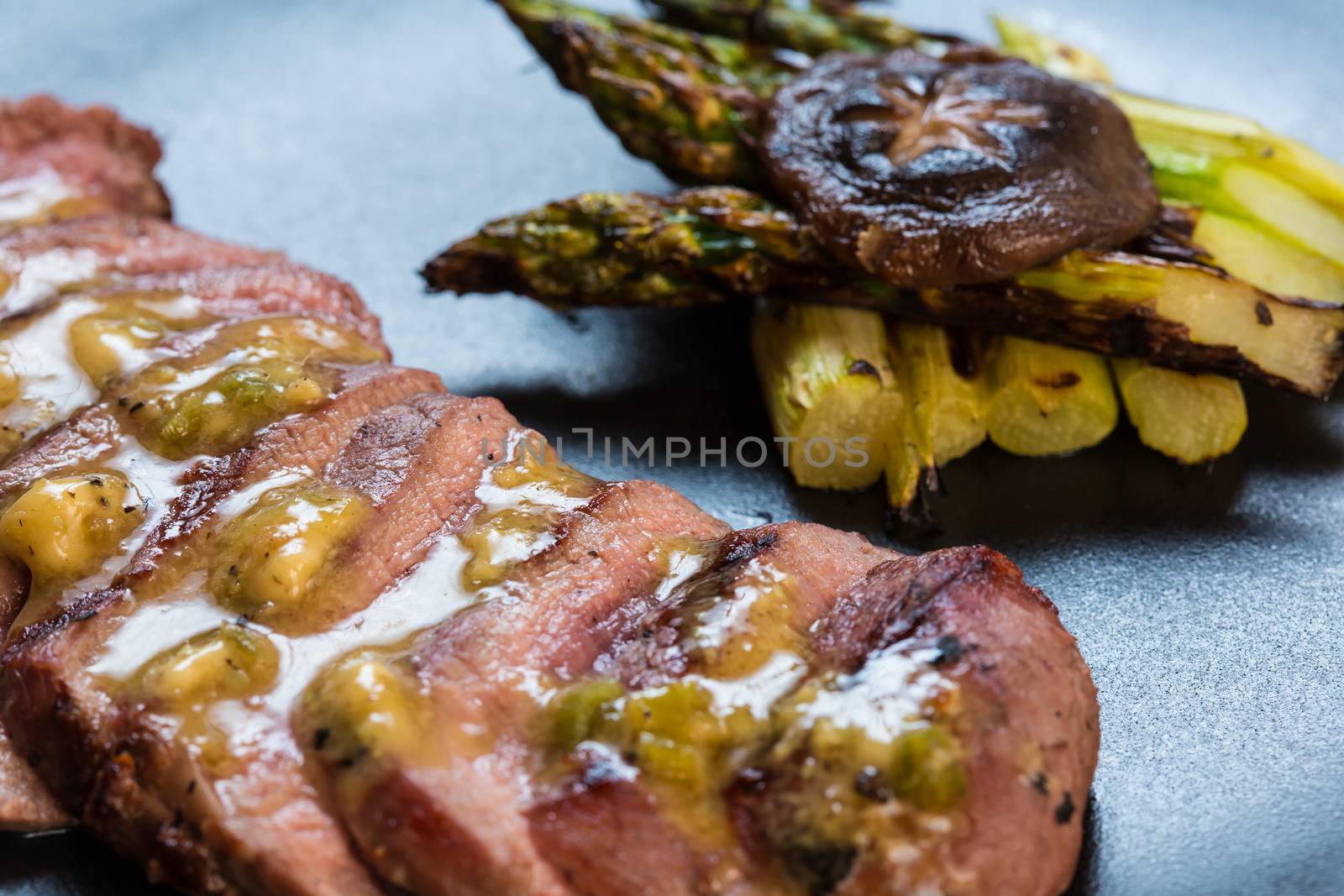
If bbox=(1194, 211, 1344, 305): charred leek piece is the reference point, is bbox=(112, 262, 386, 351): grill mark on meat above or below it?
below

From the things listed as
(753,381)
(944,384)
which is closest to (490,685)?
(944,384)

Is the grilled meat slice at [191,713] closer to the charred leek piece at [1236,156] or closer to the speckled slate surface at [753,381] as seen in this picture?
the speckled slate surface at [753,381]

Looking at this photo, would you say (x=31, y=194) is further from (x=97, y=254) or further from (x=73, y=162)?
(x=97, y=254)

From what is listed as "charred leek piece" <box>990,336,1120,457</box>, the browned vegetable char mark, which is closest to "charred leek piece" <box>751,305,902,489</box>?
"charred leek piece" <box>990,336,1120,457</box>

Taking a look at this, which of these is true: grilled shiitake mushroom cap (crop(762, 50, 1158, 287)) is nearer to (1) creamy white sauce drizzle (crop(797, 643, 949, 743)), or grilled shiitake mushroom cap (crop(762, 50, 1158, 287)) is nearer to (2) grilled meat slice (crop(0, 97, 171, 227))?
(1) creamy white sauce drizzle (crop(797, 643, 949, 743))

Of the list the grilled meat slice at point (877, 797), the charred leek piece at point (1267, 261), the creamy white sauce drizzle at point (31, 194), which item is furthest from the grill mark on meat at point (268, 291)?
the charred leek piece at point (1267, 261)

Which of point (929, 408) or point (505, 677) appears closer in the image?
point (505, 677)

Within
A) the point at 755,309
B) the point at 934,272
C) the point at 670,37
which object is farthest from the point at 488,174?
the point at 934,272
